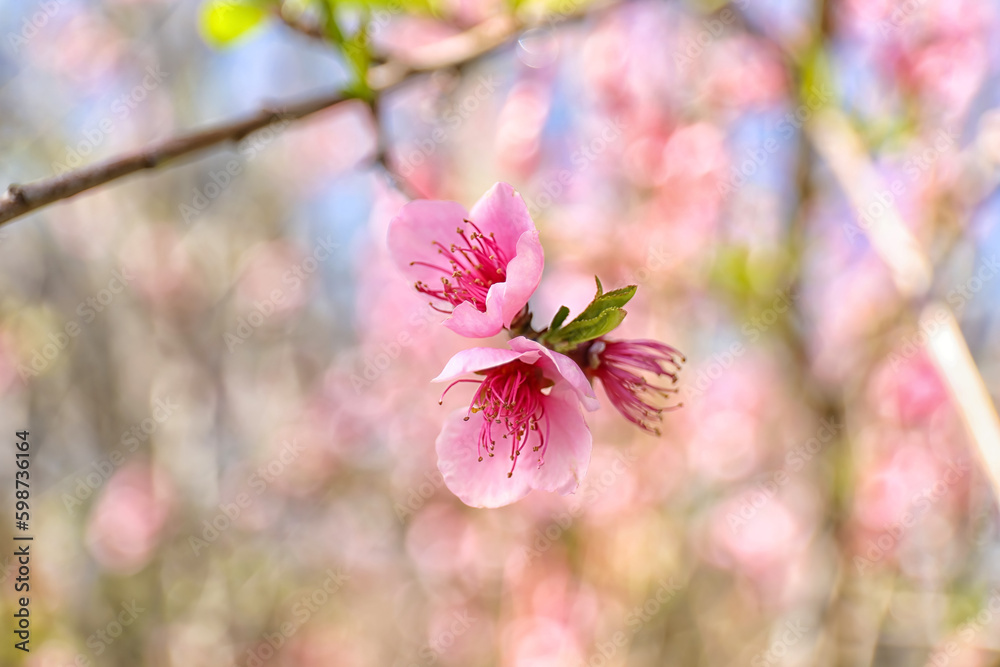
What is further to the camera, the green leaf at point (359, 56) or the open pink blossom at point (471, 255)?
the green leaf at point (359, 56)

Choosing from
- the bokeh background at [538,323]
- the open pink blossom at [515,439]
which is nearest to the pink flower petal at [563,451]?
the open pink blossom at [515,439]

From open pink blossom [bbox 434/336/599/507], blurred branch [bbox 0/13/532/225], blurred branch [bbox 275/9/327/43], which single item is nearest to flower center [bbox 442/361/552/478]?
open pink blossom [bbox 434/336/599/507]

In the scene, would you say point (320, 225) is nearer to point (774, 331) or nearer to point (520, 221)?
point (774, 331)

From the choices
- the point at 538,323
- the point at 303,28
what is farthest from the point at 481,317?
the point at 538,323

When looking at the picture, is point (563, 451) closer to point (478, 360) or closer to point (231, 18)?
point (478, 360)

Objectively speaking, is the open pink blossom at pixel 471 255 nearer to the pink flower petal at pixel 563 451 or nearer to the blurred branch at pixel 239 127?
the pink flower petal at pixel 563 451

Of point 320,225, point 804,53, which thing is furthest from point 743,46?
point 320,225
